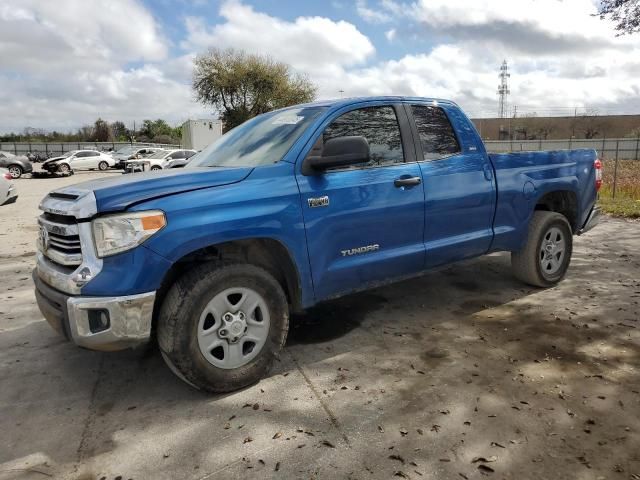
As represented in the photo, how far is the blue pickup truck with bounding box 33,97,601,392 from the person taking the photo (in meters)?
2.79

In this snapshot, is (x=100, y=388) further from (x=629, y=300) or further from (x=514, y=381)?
(x=629, y=300)

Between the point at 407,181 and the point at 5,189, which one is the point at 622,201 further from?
the point at 5,189

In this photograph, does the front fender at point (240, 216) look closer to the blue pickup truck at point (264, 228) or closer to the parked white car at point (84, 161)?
the blue pickup truck at point (264, 228)

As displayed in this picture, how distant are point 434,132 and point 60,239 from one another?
2976 millimetres

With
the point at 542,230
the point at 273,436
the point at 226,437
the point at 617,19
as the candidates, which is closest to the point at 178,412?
the point at 226,437

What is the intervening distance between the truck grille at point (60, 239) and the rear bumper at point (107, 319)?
0.24 meters

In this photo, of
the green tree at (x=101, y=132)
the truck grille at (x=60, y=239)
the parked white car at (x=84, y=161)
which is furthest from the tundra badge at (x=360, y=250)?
the green tree at (x=101, y=132)

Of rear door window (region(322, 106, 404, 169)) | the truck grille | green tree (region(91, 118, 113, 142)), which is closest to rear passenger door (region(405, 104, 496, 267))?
rear door window (region(322, 106, 404, 169))

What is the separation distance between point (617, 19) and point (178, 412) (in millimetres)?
11101

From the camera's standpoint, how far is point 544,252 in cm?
513

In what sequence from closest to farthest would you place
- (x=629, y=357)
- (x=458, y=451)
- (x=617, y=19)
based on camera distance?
1. (x=458, y=451)
2. (x=629, y=357)
3. (x=617, y=19)

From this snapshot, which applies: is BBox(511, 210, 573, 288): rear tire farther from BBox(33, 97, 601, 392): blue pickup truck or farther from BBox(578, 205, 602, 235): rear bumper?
BBox(33, 97, 601, 392): blue pickup truck

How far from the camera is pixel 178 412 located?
2998 mm

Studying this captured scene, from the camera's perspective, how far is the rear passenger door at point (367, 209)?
339 centimetres
